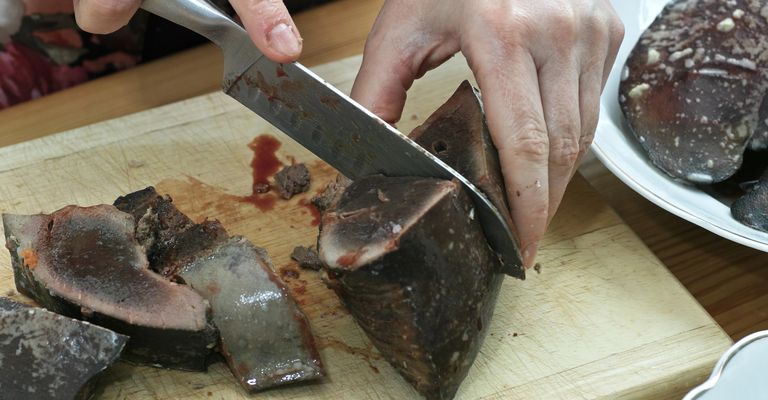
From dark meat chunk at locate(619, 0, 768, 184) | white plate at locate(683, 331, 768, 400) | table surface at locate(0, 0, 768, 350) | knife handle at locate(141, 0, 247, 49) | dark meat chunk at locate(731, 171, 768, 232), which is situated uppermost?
knife handle at locate(141, 0, 247, 49)

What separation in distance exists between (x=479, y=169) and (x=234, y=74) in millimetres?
877

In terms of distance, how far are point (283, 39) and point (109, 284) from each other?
945 millimetres

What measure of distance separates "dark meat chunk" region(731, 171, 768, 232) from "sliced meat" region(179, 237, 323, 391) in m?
1.59

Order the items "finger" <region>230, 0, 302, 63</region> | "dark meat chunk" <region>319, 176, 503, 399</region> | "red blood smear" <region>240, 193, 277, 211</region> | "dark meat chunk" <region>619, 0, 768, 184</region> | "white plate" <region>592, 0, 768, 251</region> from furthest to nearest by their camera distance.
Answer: "red blood smear" <region>240, 193, 277, 211</region>, "dark meat chunk" <region>619, 0, 768, 184</region>, "white plate" <region>592, 0, 768, 251</region>, "finger" <region>230, 0, 302, 63</region>, "dark meat chunk" <region>319, 176, 503, 399</region>

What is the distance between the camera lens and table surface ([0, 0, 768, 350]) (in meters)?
3.14

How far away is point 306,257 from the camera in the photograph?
2963mm

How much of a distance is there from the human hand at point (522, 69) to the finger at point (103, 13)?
794 millimetres

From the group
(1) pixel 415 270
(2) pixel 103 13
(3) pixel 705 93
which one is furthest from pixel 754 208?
(2) pixel 103 13

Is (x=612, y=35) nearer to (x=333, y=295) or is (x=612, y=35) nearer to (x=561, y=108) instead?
(x=561, y=108)

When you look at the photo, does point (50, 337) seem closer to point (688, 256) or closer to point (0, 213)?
point (0, 213)

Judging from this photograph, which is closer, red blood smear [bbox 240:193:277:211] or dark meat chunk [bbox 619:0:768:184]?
dark meat chunk [bbox 619:0:768:184]

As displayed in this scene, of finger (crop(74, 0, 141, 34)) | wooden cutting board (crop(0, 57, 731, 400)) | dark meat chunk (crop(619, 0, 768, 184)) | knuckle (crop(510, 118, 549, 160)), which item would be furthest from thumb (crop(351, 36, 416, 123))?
dark meat chunk (crop(619, 0, 768, 184))

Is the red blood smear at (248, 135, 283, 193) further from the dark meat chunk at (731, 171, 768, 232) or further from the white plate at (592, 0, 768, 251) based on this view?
the dark meat chunk at (731, 171, 768, 232)

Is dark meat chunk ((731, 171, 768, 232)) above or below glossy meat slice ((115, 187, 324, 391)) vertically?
above
